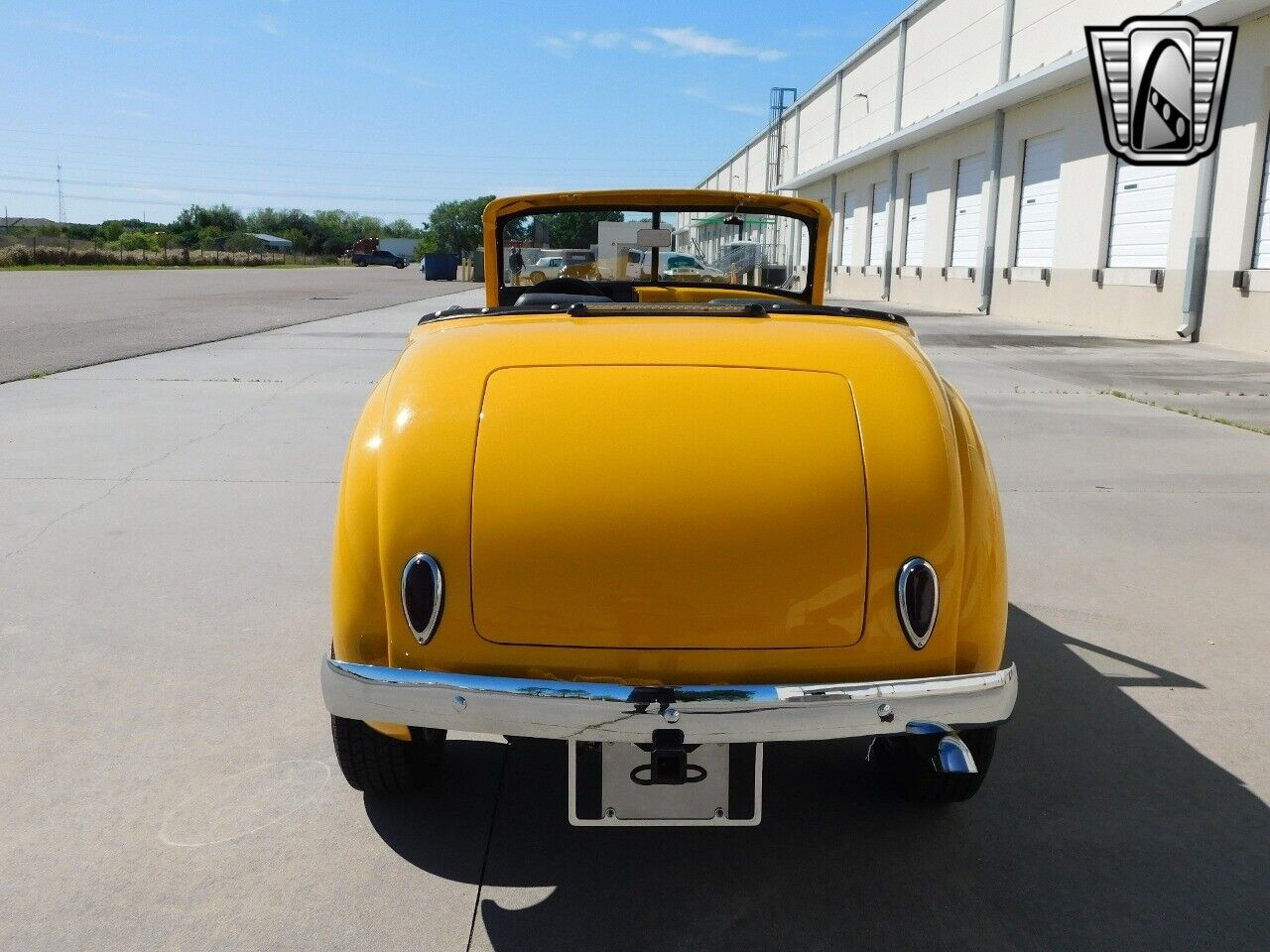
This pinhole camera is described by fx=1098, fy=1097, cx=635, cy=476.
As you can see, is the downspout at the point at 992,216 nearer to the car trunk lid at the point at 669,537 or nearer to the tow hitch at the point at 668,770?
the car trunk lid at the point at 669,537

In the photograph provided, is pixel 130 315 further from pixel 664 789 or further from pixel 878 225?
pixel 878 225

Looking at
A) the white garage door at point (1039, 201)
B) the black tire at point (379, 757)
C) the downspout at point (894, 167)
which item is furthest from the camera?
the downspout at point (894, 167)

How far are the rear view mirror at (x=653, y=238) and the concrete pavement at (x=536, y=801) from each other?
6.36 feet

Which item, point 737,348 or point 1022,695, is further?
point 1022,695

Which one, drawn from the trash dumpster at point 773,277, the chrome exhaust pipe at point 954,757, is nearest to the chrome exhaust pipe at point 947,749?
the chrome exhaust pipe at point 954,757

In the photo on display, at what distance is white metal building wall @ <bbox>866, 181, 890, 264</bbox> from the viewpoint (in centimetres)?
3347

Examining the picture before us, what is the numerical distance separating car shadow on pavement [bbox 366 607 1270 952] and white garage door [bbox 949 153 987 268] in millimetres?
24059

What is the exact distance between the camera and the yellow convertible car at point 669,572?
2.14m

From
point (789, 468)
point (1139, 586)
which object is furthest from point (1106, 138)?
point (789, 468)

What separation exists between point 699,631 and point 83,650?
2.45 metres

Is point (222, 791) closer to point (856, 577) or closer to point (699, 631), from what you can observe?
point (699, 631)

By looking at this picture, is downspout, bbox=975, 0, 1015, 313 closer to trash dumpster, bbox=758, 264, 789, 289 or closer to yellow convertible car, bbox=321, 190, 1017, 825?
trash dumpster, bbox=758, 264, 789, 289

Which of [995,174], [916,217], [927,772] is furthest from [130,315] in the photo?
[916,217]

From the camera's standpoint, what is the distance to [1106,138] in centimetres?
1830
